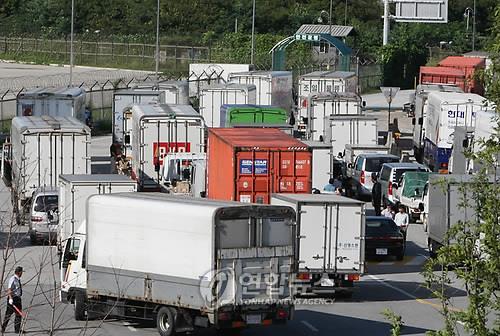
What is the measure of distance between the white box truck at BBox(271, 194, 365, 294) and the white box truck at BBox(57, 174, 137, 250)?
5.56 metres

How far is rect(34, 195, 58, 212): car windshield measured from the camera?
3356cm

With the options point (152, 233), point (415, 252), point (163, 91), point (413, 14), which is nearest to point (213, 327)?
point (152, 233)

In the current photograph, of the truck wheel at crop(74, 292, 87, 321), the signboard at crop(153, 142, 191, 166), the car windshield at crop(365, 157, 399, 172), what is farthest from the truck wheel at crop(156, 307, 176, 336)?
the car windshield at crop(365, 157, 399, 172)

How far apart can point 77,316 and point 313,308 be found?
4.82 metres

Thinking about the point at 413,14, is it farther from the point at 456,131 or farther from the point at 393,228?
the point at 393,228

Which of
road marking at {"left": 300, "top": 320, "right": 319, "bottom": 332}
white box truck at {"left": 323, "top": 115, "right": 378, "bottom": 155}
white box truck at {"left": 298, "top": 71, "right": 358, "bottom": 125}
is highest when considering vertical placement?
white box truck at {"left": 298, "top": 71, "right": 358, "bottom": 125}

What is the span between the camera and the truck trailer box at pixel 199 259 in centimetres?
2095

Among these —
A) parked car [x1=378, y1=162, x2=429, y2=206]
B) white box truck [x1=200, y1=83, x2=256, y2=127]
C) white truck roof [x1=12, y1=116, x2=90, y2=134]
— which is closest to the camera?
white truck roof [x1=12, y1=116, x2=90, y2=134]

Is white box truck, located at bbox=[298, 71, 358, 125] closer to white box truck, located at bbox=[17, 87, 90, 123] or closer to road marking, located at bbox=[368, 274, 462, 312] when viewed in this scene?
white box truck, located at bbox=[17, 87, 90, 123]

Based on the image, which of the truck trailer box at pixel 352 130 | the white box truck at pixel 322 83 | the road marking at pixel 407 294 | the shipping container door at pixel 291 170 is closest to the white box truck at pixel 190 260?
the road marking at pixel 407 294

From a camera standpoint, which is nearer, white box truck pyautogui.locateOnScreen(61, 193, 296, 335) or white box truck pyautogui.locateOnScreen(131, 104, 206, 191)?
white box truck pyautogui.locateOnScreen(61, 193, 296, 335)

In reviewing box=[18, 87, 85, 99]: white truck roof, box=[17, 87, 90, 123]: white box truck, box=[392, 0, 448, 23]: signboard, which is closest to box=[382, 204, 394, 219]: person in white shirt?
box=[17, 87, 90, 123]: white box truck

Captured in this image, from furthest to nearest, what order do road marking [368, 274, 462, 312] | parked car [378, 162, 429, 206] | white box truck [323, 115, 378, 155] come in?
1. white box truck [323, 115, 378, 155]
2. parked car [378, 162, 429, 206]
3. road marking [368, 274, 462, 312]

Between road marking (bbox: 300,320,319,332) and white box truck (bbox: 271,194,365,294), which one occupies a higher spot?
white box truck (bbox: 271,194,365,294)
